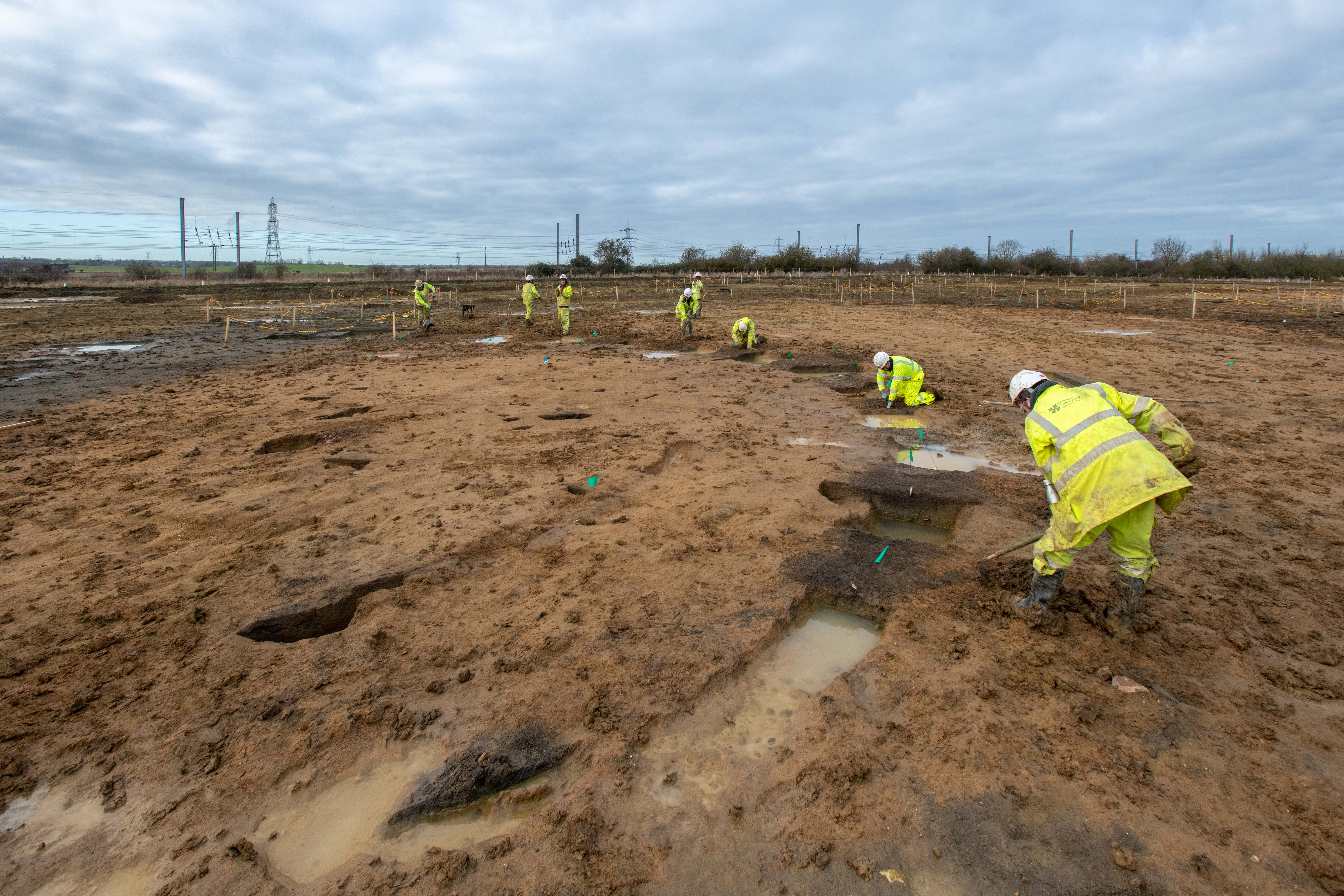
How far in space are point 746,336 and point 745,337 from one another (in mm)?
19

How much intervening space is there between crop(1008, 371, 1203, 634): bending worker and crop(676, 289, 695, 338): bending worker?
39.8 ft

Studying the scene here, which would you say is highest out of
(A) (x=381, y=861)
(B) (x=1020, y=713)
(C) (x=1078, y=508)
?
(C) (x=1078, y=508)

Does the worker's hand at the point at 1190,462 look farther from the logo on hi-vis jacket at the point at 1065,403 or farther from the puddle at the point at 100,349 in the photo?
the puddle at the point at 100,349

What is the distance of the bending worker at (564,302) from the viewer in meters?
16.3

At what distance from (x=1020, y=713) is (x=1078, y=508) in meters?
1.09

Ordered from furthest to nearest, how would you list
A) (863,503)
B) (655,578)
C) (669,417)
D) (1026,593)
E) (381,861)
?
1. (669,417)
2. (863,503)
3. (655,578)
4. (1026,593)
5. (381,861)

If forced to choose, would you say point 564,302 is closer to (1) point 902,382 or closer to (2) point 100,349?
(1) point 902,382

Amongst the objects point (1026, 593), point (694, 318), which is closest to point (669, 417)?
point (1026, 593)

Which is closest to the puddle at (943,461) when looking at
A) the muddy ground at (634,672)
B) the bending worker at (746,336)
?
the muddy ground at (634,672)

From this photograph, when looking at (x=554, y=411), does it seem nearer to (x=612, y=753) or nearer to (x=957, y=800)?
(x=612, y=753)

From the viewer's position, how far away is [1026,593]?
4137mm

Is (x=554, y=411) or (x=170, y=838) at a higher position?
(x=554, y=411)

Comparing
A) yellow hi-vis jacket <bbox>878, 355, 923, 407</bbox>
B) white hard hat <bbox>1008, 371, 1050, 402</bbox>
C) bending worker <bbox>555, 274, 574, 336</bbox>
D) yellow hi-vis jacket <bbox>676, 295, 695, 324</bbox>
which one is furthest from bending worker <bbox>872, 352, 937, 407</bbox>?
bending worker <bbox>555, 274, 574, 336</bbox>

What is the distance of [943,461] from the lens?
6969 mm
